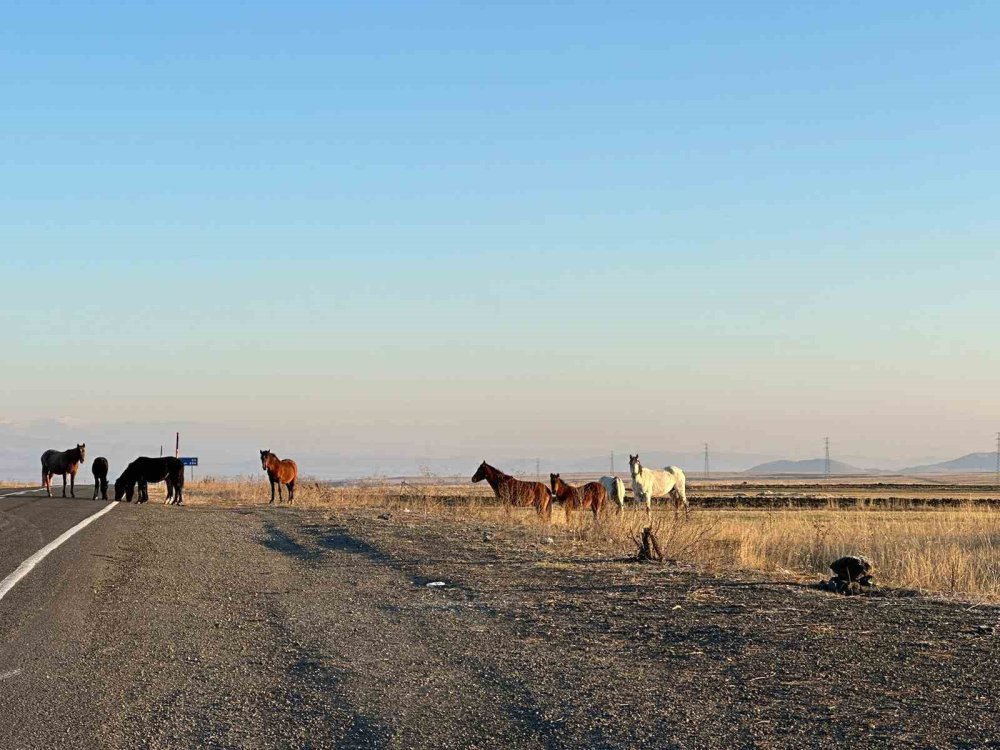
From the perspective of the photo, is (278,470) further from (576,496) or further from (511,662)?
(511,662)

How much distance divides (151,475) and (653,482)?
16.1 m

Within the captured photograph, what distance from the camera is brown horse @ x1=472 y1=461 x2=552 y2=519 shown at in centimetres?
2798

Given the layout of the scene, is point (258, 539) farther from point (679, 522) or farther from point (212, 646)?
point (212, 646)

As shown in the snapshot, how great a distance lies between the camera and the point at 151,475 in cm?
3581

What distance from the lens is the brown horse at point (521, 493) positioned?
28.0 m

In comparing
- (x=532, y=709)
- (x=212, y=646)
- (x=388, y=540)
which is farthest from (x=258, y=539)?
(x=532, y=709)

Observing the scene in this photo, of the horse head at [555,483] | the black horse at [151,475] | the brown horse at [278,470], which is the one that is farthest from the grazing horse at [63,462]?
the horse head at [555,483]

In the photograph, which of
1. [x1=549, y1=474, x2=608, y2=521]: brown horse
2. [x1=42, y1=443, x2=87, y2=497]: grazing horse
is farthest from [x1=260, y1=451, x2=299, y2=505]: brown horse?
[x1=549, y1=474, x2=608, y2=521]: brown horse

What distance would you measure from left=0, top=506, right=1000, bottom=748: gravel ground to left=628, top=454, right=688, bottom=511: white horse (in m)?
18.0

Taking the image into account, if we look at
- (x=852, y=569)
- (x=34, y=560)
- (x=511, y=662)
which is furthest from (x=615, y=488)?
(x=511, y=662)

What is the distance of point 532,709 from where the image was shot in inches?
298

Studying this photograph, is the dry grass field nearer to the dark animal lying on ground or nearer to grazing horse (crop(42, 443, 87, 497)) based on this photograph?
the dark animal lying on ground

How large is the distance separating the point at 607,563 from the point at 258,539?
809 centimetres

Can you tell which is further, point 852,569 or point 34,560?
point 34,560
